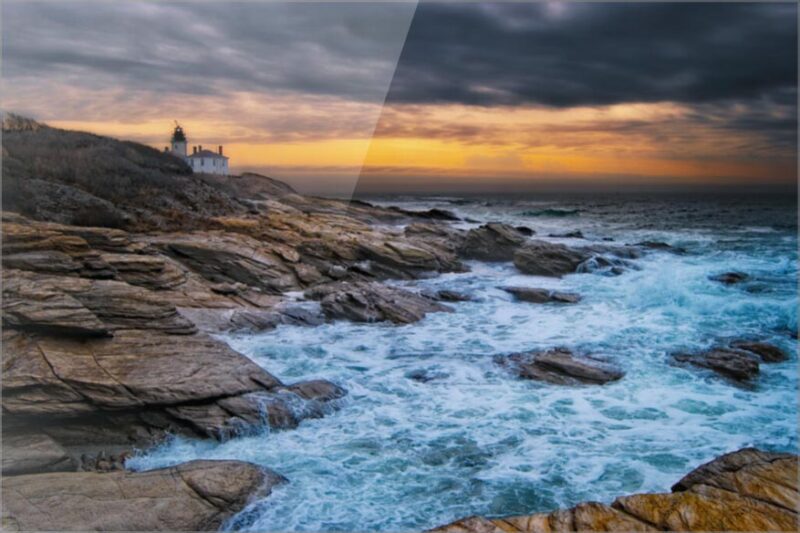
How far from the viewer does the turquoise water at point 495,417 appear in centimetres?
813

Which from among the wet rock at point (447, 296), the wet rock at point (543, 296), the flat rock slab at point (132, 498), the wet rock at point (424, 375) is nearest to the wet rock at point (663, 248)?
the wet rock at point (543, 296)

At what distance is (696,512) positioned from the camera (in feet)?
19.5

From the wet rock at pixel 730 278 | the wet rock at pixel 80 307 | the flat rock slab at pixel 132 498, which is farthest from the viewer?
the wet rock at pixel 730 278

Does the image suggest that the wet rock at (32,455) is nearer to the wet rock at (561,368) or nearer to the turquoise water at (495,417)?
the turquoise water at (495,417)

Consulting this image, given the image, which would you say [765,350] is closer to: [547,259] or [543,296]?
[543,296]

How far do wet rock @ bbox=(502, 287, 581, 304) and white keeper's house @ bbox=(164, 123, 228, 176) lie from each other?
1912 inches

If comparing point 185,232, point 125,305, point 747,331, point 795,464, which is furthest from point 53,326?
point 747,331

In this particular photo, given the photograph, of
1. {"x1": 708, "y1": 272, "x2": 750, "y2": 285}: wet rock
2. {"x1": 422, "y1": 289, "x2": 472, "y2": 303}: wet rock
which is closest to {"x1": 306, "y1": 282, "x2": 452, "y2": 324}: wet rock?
{"x1": 422, "y1": 289, "x2": 472, "y2": 303}: wet rock

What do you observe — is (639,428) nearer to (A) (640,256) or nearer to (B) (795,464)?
(B) (795,464)

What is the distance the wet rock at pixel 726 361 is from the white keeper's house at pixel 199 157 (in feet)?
184

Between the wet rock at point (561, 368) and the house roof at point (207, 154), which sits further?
the house roof at point (207, 154)

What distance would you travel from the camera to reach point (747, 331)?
53.5ft

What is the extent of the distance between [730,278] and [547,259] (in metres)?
7.97

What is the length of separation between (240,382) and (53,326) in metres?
3.64
